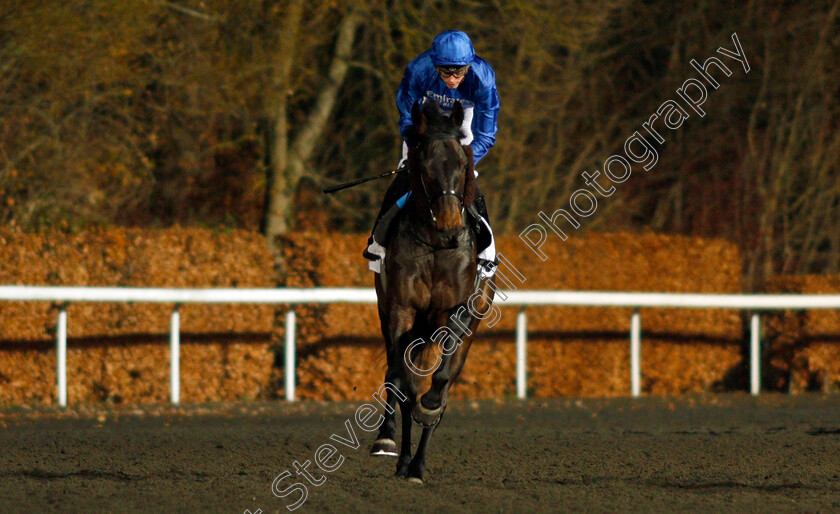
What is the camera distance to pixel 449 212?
6.08m

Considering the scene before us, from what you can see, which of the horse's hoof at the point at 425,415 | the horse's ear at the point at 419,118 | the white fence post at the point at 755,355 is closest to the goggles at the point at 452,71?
the horse's ear at the point at 419,118

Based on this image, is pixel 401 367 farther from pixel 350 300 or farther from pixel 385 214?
pixel 350 300

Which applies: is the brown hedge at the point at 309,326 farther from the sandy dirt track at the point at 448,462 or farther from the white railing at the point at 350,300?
the sandy dirt track at the point at 448,462

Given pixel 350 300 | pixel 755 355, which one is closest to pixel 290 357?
pixel 350 300

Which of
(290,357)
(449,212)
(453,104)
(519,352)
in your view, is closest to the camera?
(449,212)

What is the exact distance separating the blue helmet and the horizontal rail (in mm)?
3267

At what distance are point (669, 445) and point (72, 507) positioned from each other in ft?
13.2

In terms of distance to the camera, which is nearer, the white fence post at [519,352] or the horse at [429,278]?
the horse at [429,278]

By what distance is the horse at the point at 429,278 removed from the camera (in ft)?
20.2

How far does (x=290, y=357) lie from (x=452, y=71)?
16.6ft

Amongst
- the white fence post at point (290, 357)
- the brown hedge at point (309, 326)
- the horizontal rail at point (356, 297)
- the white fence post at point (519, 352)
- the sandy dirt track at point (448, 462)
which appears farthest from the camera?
the white fence post at point (519, 352)

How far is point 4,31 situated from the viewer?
38.1 feet

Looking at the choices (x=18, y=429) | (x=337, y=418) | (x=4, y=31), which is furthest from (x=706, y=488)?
(x=4, y=31)

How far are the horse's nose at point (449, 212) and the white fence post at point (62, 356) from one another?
17.0 feet
